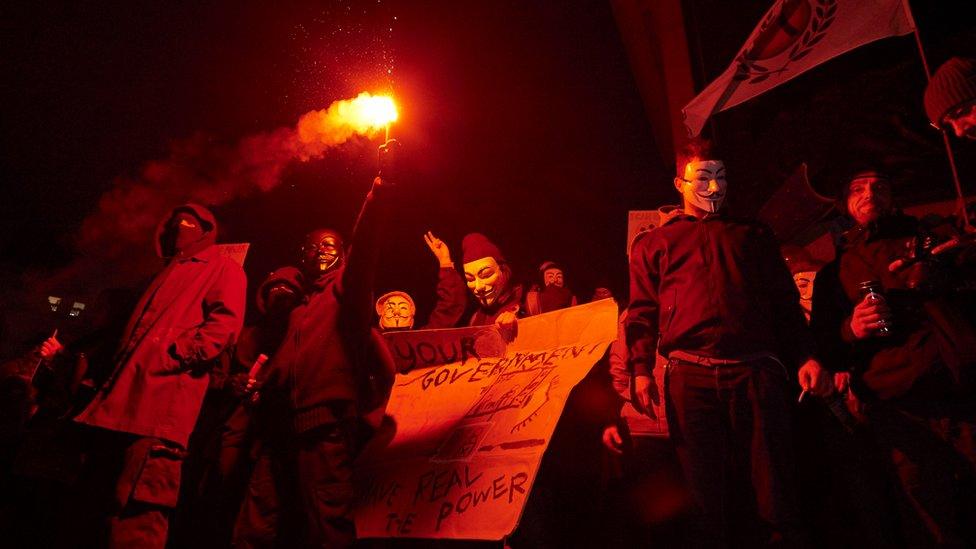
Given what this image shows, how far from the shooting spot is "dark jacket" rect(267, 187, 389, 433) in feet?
12.1

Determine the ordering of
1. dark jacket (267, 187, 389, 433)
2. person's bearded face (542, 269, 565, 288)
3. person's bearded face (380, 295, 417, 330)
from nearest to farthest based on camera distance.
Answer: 1. dark jacket (267, 187, 389, 433)
2. person's bearded face (542, 269, 565, 288)
3. person's bearded face (380, 295, 417, 330)

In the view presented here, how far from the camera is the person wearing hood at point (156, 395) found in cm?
348

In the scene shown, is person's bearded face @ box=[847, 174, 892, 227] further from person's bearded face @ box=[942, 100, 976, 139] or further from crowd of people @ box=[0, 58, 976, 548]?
person's bearded face @ box=[942, 100, 976, 139]

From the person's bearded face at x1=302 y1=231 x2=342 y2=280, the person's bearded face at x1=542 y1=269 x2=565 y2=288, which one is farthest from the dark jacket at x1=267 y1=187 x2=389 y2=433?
the person's bearded face at x1=542 y1=269 x2=565 y2=288

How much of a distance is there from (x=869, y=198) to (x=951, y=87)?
754mm

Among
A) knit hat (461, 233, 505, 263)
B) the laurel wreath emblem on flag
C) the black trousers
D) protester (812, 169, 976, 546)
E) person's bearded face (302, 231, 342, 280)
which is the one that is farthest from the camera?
knit hat (461, 233, 505, 263)

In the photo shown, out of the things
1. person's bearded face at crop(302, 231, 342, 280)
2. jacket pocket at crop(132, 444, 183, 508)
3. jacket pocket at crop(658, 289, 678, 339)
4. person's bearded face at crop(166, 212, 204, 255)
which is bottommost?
jacket pocket at crop(132, 444, 183, 508)

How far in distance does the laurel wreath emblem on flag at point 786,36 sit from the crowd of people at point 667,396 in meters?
1.65

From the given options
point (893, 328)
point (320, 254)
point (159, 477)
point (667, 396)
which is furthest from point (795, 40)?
point (159, 477)

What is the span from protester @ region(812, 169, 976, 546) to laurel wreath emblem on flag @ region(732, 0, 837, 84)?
2.23 metres

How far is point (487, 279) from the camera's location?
5.66 metres

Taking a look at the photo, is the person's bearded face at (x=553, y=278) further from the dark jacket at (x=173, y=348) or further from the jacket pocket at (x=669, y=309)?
the dark jacket at (x=173, y=348)

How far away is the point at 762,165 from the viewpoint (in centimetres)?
734

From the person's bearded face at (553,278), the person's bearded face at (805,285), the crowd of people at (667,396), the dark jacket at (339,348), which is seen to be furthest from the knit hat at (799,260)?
the dark jacket at (339,348)
